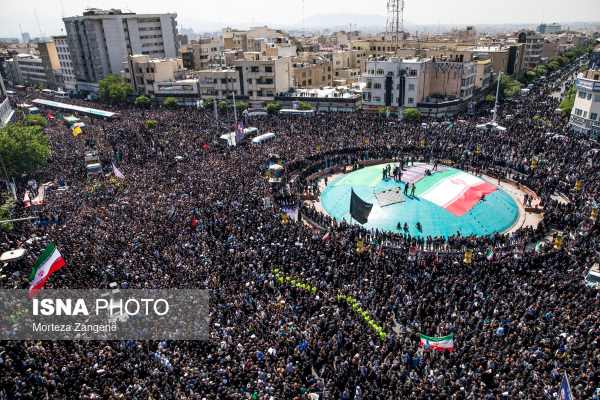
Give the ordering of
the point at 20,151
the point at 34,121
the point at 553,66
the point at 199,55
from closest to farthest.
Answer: the point at 20,151 → the point at 34,121 → the point at 199,55 → the point at 553,66

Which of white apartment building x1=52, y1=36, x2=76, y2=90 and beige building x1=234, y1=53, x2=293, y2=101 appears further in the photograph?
white apartment building x1=52, y1=36, x2=76, y2=90

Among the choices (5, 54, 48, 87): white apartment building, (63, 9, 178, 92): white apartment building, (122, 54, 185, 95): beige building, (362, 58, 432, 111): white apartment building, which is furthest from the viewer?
A: (5, 54, 48, 87): white apartment building

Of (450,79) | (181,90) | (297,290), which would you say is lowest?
(297,290)

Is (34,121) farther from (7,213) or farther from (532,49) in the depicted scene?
(532,49)

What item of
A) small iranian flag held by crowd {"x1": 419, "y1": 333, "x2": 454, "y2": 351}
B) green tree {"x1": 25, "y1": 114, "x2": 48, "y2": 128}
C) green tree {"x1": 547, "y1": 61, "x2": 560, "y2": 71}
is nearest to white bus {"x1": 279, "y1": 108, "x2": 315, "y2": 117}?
green tree {"x1": 25, "y1": 114, "x2": 48, "y2": 128}

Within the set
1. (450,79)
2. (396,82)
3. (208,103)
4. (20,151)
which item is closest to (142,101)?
(208,103)

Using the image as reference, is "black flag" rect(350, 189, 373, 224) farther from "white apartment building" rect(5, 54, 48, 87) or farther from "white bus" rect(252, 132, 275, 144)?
"white apartment building" rect(5, 54, 48, 87)

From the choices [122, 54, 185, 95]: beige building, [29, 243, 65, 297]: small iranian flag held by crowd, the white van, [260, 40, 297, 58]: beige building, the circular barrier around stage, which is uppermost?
[260, 40, 297, 58]: beige building
